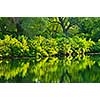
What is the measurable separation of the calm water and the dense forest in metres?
0.07

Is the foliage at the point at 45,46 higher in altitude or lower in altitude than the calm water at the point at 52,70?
higher

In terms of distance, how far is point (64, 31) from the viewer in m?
4.39

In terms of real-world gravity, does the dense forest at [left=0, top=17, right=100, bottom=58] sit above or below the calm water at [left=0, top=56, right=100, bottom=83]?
above

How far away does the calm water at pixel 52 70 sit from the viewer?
4285 millimetres

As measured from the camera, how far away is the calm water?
169 inches

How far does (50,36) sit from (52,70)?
339 mm

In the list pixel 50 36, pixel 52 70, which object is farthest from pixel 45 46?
pixel 52 70

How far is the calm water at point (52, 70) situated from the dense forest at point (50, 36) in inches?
2.8
